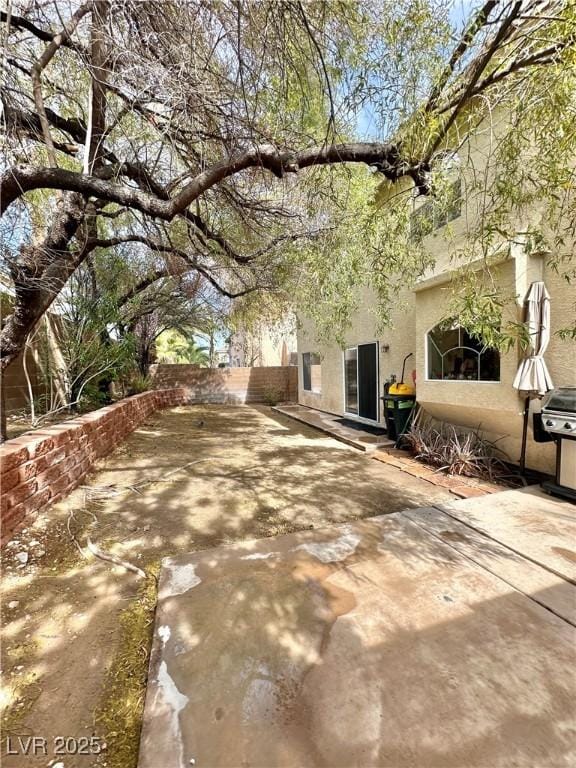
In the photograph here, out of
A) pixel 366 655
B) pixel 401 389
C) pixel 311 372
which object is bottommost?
pixel 366 655

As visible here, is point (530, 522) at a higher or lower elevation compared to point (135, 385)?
lower

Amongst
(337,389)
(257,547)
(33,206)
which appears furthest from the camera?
(337,389)

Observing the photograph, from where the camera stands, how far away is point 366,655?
75.1 inches

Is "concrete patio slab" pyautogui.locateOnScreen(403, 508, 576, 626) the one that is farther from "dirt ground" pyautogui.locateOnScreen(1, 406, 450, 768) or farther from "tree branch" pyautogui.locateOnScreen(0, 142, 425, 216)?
"tree branch" pyautogui.locateOnScreen(0, 142, 425, 216)

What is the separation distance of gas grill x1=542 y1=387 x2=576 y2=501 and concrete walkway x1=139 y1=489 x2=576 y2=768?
1277mm

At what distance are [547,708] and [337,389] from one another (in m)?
9.53

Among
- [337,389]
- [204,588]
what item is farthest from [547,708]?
[337,389]

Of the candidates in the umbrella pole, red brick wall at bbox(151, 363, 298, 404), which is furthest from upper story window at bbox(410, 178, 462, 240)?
red brick wall at bbox(151, 363, 298, 404)

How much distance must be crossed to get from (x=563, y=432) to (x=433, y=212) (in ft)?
9.78

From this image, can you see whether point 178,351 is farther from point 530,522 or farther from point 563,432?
point 530,522

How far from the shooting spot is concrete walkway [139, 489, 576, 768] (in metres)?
1.46

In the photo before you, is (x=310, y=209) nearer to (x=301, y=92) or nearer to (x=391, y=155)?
(x=301, y=92)

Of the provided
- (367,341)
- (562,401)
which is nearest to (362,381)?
(367,341)

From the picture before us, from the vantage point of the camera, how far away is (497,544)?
10.1 feet
